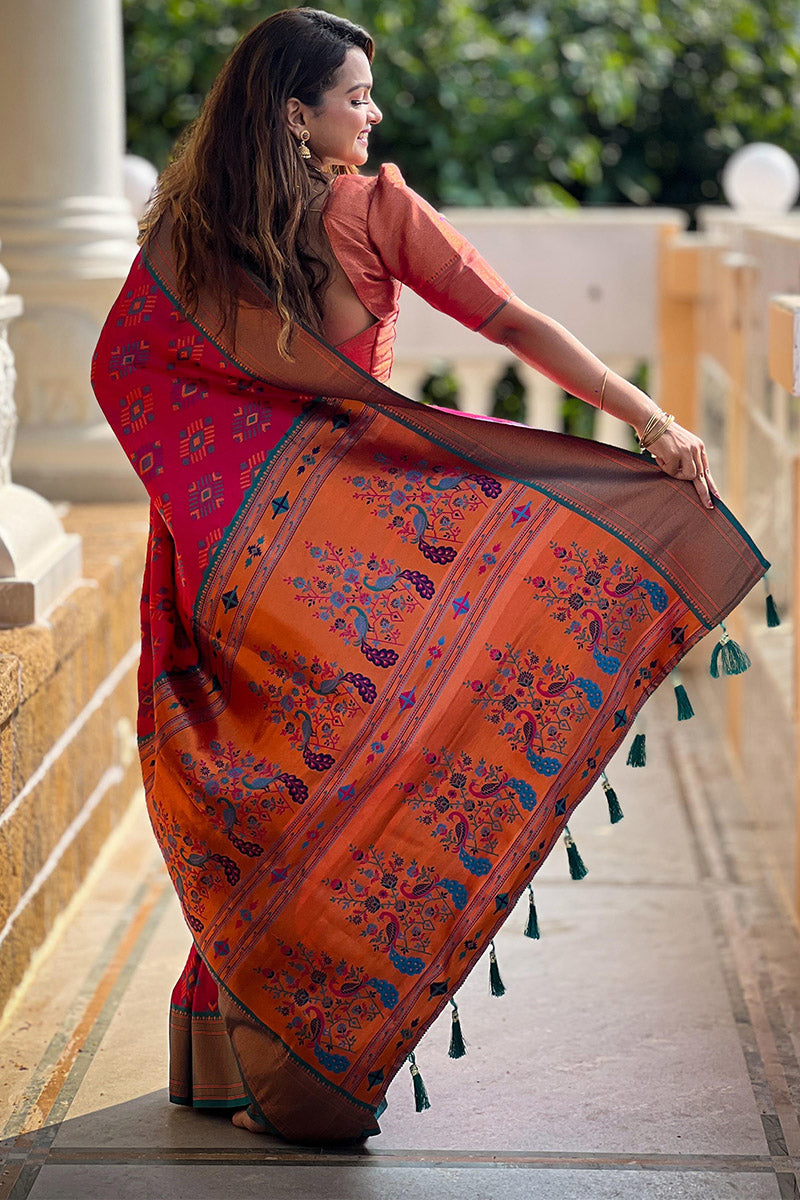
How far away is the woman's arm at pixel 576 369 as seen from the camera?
2455mm

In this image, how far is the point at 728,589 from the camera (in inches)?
99.0

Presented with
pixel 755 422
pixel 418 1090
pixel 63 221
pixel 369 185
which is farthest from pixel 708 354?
pixel 418 1090

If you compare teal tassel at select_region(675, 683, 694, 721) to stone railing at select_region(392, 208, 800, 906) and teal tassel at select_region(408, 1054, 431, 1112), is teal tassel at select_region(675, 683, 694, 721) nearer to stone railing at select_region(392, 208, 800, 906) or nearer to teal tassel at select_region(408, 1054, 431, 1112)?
teal tassel at select_region(408, 1054, 431, 1112)

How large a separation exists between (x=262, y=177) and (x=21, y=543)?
1186 millimetres

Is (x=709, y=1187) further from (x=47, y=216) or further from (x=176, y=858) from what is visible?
(x=47, y=216)

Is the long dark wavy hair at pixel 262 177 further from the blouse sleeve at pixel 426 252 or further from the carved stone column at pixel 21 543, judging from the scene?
the carved stone column at pixel 21 543

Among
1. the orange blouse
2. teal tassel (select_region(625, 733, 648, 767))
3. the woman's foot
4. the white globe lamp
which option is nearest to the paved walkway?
the woman's foot

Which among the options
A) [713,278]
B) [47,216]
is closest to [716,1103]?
[47,216]

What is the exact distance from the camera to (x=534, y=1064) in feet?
9.52

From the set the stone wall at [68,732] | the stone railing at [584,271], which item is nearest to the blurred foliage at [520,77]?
the stone railing at [584,271]

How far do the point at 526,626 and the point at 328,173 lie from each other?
2.31ft

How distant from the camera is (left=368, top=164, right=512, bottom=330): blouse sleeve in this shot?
2428mm

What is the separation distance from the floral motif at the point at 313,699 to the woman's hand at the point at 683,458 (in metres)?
0.52

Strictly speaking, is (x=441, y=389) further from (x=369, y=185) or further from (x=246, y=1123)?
(x=246, y=1123)
